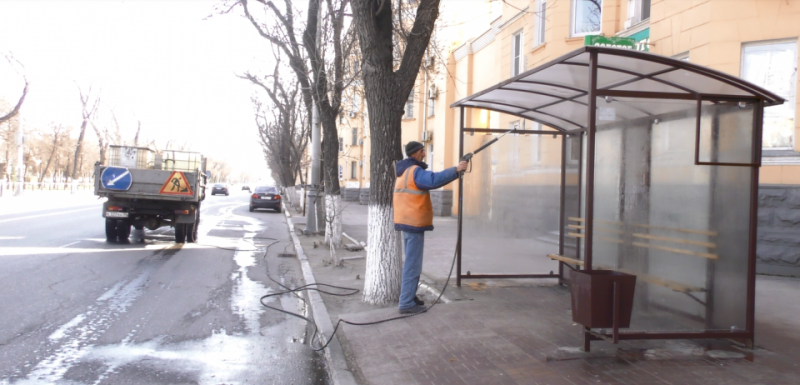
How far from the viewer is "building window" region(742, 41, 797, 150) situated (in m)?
9.02

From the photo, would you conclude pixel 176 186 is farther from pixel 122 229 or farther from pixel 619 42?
pixel 619 42

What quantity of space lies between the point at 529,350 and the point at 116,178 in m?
10.5

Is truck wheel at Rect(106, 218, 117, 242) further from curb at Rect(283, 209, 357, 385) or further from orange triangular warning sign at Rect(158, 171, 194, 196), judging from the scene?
curb at Rect(283, 209, 357, 385)

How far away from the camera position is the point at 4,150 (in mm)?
60594

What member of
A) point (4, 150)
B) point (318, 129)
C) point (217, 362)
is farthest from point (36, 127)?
point (217, 362)

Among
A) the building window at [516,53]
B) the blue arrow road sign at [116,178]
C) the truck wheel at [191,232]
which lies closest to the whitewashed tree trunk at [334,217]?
the truck wheel at [191,232]

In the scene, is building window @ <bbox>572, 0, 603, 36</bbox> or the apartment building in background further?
building window @ <bbox>572, 0, 603, 36</bbox>

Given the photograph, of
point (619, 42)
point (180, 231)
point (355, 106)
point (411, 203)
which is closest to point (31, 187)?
point (355, 106)

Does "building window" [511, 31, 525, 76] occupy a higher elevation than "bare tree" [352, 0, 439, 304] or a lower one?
higher

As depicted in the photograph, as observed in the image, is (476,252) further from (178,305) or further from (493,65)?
(493,65)

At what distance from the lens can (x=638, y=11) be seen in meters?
12.2

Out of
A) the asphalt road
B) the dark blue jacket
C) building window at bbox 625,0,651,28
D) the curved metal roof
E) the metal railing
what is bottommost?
the asphalt road

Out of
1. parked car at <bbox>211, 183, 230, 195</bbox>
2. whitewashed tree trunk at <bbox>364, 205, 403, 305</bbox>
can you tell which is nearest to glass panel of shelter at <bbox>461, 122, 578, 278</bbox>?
whitewashed tree trunk at <bbox>364, 205, 403, 305</bbox>

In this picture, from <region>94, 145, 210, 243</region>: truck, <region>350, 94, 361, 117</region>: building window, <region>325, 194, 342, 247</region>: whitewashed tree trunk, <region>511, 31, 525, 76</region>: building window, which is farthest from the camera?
<region>350, 94, 361, 117</region>: building window
